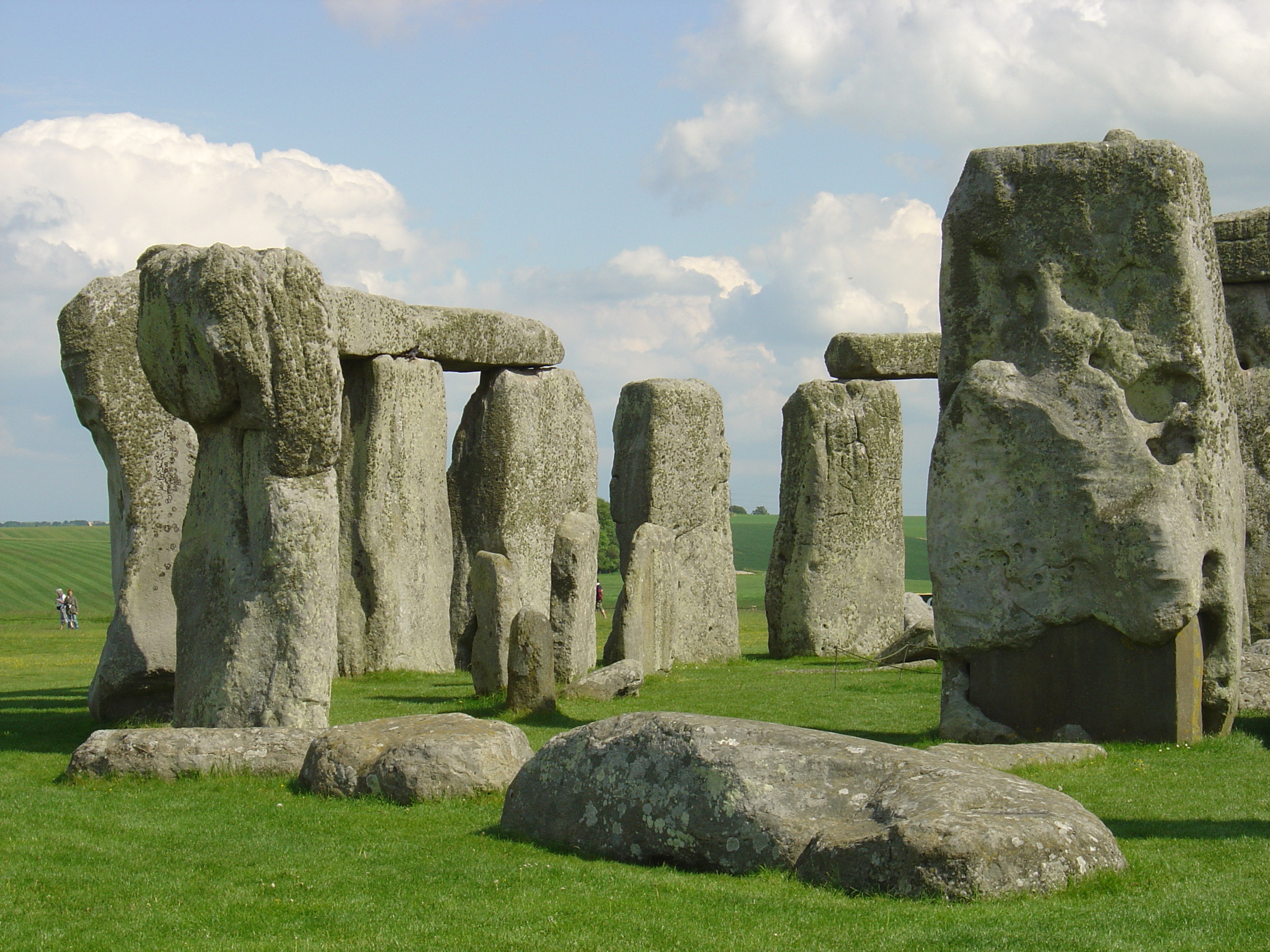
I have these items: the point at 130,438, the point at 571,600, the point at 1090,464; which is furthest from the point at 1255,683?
the point at 130,438

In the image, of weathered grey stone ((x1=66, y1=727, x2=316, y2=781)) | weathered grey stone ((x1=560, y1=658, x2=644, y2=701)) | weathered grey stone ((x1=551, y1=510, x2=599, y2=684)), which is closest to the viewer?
weathered grey stone ((x1=66, y1=727, x2=316, y2=781))

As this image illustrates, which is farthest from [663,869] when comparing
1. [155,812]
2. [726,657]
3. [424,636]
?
[726,657]

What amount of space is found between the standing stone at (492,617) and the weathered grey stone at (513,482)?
4.22 meters

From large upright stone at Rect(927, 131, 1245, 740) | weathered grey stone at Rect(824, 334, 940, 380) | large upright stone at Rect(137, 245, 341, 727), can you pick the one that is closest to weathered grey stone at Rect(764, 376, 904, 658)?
weathered grey stone at Rect(824, 334, 940, 380)

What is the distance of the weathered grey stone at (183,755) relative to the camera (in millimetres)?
8539

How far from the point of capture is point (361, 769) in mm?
7934

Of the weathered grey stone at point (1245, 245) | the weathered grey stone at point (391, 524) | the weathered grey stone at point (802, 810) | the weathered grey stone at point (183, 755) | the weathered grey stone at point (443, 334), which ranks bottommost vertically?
the weathered grey stone at point (183, 755)

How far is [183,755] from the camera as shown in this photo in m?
8.59

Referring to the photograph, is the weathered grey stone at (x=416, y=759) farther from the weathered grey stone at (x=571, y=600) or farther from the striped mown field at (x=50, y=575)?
the striped mown field at (x=50, y=575)

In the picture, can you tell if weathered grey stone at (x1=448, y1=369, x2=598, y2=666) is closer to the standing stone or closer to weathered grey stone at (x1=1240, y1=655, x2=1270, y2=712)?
the standing stone

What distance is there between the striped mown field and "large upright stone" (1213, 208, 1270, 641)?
21.4 metres

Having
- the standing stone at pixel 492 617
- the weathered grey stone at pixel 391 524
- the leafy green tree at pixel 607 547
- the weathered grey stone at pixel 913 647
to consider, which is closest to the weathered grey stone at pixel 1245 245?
the weathered grey stone at pixel 913 647

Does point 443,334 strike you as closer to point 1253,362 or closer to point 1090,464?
point 1253,362

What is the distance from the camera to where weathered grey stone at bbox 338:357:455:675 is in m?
17.1
